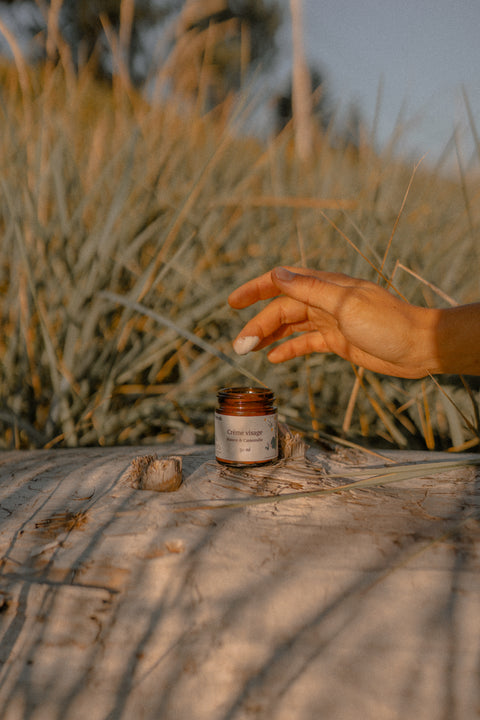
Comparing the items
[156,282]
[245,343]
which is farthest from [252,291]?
[156,282]

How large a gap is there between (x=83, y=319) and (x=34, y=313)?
0.38 feet

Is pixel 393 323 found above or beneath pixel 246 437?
above

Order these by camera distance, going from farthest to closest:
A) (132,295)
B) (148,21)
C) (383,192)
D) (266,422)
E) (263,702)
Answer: (148,21)
(383,192)
(132,295)
(266,422)
(263,702)

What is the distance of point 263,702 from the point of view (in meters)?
0.36

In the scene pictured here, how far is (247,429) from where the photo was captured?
634mm

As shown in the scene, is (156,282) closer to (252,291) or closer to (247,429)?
(252,291)

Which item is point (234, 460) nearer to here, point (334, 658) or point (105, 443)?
point (334, 658)

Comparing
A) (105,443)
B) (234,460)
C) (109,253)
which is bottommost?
(105,443)

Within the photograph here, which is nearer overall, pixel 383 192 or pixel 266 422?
pixel 266 422

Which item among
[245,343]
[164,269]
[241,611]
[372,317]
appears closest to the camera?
[241,611]

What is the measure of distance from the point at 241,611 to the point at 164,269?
1.97 ft

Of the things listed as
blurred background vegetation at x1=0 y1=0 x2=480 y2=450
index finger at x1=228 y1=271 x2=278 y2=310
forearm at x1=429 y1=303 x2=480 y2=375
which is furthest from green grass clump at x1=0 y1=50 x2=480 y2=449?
forearm at x1=429 y1=303 x2=480 y2=375

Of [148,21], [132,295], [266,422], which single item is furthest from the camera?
[148,21]

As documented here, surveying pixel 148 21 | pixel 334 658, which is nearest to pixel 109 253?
pixel 334 658
